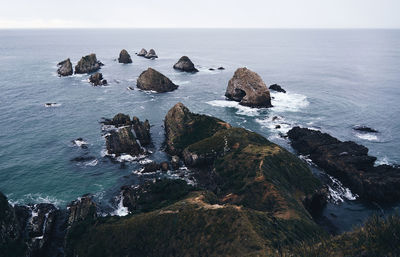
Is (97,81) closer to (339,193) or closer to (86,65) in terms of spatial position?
(86,65)

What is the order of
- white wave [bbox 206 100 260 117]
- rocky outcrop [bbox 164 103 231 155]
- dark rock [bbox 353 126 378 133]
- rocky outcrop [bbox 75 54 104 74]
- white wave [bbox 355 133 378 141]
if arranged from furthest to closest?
rocky outcrop [bbox 75 54 104 74] → white wave [bbox 206 100 260 117] → dark rock [bbox 353 126 378 133] → white wave [bbox 355 133 378 141] → rocky outcrop [bbox 164 103 231 155]

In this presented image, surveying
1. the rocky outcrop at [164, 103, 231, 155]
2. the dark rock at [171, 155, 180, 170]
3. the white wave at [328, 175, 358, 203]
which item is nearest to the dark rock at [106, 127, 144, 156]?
the rocky outcrop at [164, 103, 231, 155]

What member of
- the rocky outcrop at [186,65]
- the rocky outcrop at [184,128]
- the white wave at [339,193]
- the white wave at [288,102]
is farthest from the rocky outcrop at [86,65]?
the white wave at [339,193]

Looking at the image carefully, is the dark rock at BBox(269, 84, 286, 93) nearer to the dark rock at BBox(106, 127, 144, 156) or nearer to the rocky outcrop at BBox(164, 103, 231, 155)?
the rocky outcrop at BBox(164, 103, 231, 155)

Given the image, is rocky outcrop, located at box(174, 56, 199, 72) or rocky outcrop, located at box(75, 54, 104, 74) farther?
rocky outcrop, located at box(174, 56, 199, 72)

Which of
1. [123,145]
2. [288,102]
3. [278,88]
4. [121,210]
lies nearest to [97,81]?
[123,145]

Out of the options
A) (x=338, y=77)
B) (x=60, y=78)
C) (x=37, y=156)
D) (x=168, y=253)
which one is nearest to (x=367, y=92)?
(x=338, y=77)

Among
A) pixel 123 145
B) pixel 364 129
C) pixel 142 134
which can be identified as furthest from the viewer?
pixel 364 129
